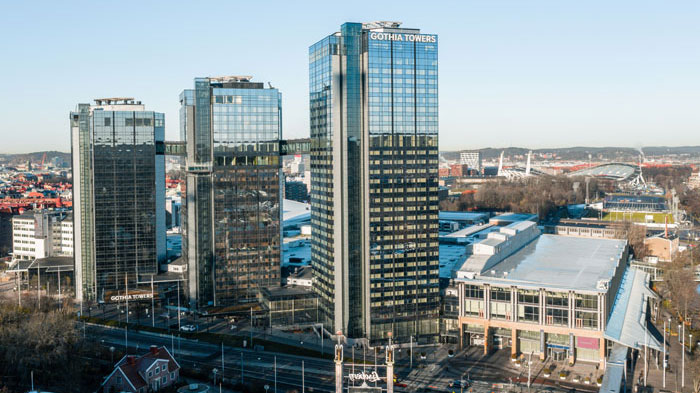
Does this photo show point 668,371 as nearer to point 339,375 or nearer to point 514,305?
point 514,305

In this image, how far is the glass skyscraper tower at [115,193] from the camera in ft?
438

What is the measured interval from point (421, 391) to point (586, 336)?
27745 millimetres

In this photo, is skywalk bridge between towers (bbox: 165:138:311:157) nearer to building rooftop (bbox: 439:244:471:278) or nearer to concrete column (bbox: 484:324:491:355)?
building rooftop (bbox: 439:244:471:278)

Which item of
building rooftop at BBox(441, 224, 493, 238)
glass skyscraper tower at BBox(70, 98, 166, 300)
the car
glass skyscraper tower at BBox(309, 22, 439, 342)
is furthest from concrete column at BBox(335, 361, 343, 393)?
building rooftop at BBox(441, 224, 493, 238)

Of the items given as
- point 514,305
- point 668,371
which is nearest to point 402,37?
point 514,305

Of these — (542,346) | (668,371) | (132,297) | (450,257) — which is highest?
(450,257)

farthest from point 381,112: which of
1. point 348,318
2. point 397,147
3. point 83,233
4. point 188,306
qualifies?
point 83,233

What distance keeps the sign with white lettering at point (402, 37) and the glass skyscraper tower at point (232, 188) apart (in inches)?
1185

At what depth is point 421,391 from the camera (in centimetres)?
8369

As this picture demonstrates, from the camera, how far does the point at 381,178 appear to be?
10419 centimetres

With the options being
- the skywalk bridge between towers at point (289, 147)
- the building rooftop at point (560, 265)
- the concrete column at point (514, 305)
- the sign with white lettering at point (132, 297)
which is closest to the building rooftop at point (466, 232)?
the building rooftop at point (560, 265)

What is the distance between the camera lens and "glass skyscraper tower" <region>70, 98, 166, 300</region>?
134 m

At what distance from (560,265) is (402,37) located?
47.6 metres

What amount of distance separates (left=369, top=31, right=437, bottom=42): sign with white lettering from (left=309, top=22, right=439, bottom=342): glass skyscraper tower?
15 cm
